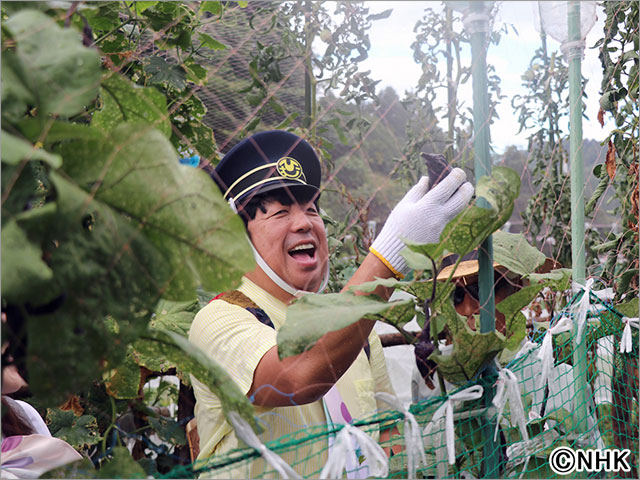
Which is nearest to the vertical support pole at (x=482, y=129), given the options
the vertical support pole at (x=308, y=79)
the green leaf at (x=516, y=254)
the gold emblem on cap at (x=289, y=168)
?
the green leaf at (x=516, y=254)

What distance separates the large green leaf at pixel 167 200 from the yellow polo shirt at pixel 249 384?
36cm

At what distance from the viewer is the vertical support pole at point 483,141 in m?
0.77

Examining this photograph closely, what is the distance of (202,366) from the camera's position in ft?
1.94

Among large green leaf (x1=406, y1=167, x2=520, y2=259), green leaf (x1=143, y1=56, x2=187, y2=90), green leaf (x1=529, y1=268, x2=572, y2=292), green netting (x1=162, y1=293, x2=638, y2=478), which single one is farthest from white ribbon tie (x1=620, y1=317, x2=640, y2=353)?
green leaf (x1=143, y1=56, x2=187, y2=90)

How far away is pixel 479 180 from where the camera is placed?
722mm

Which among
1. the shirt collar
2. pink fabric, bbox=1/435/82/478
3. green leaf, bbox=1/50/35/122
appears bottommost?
pink fabric, bbox=1/435/82/478

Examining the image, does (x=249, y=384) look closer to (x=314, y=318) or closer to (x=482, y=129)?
(x=314, y=318)

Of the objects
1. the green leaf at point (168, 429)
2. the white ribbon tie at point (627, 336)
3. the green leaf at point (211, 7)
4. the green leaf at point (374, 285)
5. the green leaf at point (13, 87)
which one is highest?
the green leaf at point (211, 7)

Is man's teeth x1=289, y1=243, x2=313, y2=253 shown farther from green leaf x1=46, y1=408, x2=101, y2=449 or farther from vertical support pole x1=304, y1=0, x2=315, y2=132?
vertical support pole x1=304, y1=0, x2=315, y2=132

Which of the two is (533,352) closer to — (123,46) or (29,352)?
(29,352)

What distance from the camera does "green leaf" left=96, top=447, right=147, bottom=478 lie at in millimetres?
564

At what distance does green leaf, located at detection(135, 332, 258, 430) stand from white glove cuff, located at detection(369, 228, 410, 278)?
0.35 metres

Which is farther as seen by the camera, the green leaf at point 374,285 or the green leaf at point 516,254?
the green leaf at point 516,254

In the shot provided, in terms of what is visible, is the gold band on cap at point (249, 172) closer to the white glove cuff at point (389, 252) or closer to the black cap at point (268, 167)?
the black cap at point (268, 167)
